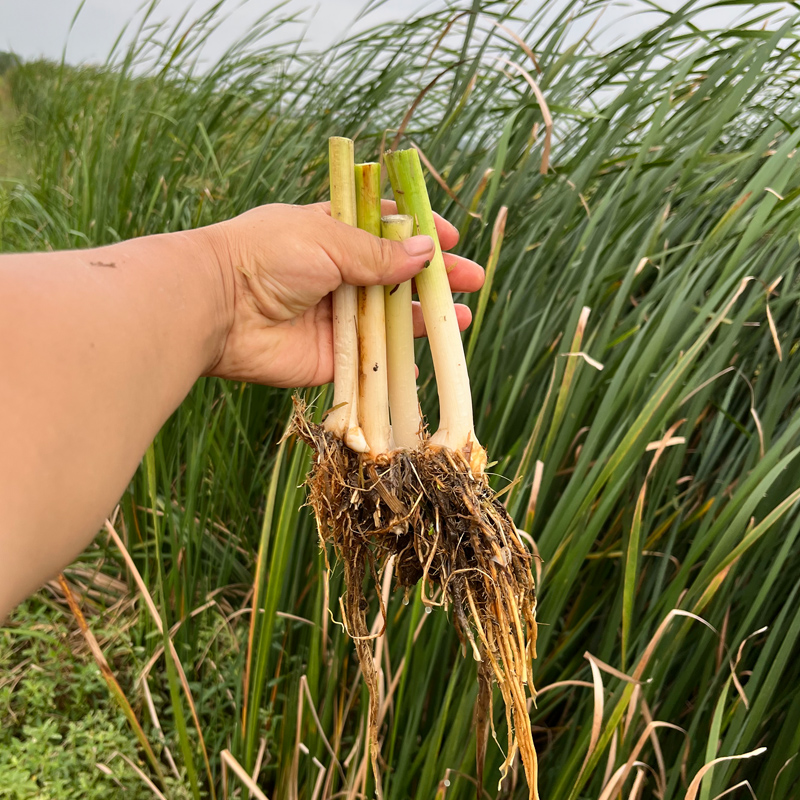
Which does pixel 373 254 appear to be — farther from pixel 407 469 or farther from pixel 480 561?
pixel 480 561

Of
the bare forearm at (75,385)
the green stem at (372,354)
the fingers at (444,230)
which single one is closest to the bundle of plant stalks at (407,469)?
the green stem at (372,354)

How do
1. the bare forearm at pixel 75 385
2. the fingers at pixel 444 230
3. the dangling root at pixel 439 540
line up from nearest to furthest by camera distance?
the bare forearm at pixel 75 385 → the dangling root at pixel 439 540 → the fingers at pixel 444 230

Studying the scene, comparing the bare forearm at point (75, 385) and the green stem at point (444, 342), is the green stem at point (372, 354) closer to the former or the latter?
the green stem at point (444, 342)

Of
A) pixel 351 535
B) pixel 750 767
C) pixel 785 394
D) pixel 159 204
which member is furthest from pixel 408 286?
pixel 159 204

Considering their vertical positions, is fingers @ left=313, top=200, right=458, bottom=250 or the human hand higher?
fingers @ left=313, top=200, right=458, bottom=250

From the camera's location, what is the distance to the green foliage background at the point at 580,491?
0.82 meters

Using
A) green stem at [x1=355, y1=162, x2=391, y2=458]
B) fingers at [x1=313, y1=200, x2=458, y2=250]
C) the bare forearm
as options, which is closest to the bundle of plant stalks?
green stem at [x1=355, y1=162, x2=391, y2=458]

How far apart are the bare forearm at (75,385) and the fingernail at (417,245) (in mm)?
294

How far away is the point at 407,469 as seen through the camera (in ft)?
2.77

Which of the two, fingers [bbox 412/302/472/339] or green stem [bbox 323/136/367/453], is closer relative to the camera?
green stem [bbox 323/136/367/453]

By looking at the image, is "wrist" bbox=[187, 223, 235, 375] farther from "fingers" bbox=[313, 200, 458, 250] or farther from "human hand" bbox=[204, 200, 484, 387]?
"fingers" bbox=[313, 200, 458, 250]

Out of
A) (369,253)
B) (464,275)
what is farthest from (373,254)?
(464,275)

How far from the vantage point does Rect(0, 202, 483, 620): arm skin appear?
537mm

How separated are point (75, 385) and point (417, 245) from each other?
45cm
